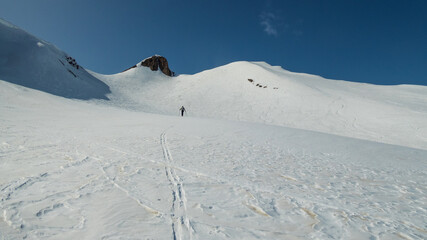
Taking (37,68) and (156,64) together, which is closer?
(37,68)

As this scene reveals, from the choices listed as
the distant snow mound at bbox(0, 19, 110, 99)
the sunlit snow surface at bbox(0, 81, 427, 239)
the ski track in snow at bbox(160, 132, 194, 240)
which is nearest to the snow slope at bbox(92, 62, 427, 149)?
the distant snow mound at bbox(0, 19, 110, 99)

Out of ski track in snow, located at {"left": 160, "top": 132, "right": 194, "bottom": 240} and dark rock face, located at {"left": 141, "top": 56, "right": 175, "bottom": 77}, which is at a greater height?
dark rock face, located at {"left": 141, "top": 56, "right": 175, "bottom": 77}

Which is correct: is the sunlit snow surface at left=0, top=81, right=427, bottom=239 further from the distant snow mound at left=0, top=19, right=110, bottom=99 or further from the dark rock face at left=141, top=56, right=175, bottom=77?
the dark rock face at left=141, top=56, right=175, bottom=77

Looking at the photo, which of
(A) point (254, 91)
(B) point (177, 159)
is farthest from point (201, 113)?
(B) point (177, 159)

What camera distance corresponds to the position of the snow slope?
18.4m

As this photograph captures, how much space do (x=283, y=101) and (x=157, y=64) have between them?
135 feet

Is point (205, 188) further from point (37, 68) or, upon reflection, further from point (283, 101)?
point (37, 68)

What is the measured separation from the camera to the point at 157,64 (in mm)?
57219

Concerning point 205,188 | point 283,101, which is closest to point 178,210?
point 205,188

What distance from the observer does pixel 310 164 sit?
20.4ft

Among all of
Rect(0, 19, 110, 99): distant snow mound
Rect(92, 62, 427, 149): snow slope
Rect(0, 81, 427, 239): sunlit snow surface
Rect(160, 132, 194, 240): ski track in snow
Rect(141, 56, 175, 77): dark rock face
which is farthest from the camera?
Rect(141, 56, 175, 77): dark rock face

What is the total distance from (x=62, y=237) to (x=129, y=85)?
4419 cm

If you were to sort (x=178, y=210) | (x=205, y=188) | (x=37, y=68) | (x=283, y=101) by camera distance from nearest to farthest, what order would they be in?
(x=178, y=210) < (x=205, y=188) < (x=37, y=68) < (x=283, y=101)

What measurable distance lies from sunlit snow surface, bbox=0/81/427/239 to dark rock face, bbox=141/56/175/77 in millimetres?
52238
